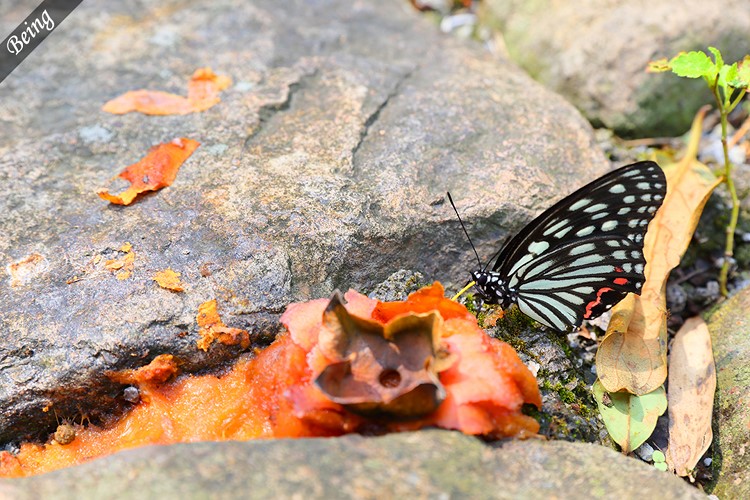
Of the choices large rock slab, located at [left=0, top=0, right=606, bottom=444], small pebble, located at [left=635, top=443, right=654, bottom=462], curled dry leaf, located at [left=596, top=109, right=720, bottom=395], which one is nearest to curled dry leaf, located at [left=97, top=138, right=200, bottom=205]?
large rock slab, located at [left=0, top=0, right=606, bottom=444]

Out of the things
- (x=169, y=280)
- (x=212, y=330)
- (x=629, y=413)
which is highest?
(x=169, y=280)

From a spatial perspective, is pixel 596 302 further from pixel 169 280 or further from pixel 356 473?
pixel 169 280

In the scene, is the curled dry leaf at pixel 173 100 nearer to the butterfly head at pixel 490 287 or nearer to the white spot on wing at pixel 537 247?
the butterfly head at pixel 490 287

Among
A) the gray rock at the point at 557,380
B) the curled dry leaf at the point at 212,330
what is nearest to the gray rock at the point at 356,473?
the gray rock at the point at 557,380

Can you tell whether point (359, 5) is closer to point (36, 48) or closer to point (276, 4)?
point (276, 4)

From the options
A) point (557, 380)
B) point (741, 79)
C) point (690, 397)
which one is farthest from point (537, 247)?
point (741, 79)

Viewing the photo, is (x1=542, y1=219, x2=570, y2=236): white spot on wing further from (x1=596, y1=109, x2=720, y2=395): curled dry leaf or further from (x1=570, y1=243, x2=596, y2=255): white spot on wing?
(x1=596, y1=109, x2=720, y2=395): curled dry leaf

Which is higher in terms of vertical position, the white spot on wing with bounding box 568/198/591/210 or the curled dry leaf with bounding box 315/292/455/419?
the curled dry leaf with bounding box 315/292/455/419
